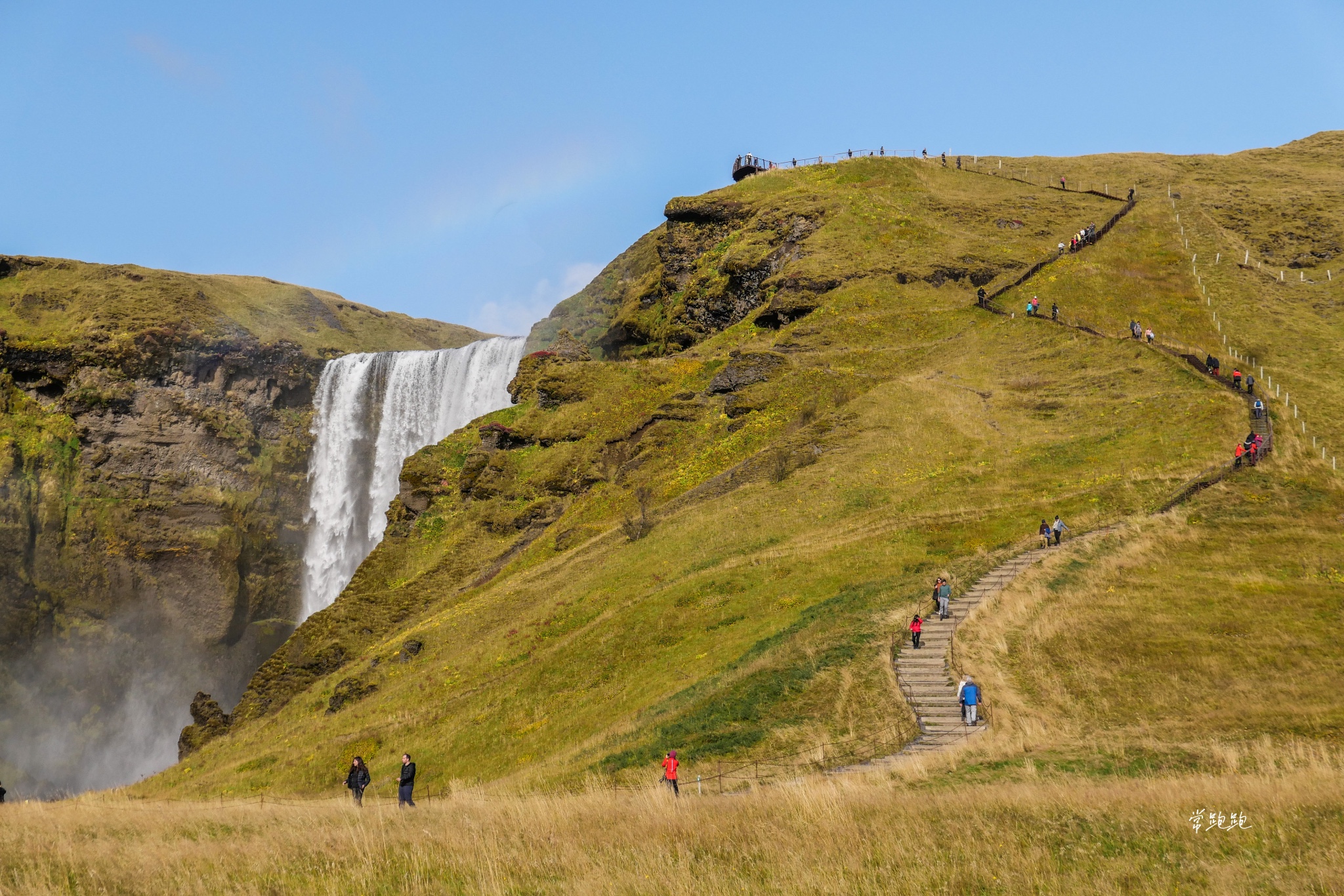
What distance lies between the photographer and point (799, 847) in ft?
38.0

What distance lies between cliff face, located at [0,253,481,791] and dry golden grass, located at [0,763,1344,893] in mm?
66933

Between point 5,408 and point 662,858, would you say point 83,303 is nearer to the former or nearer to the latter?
point 5,408

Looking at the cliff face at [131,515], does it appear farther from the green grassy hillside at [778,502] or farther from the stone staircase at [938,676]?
the stone staircase at [938,676]

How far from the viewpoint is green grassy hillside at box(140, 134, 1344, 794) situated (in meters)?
26.0

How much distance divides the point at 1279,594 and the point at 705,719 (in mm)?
16843

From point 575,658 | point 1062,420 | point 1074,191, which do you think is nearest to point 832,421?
point 1062,420

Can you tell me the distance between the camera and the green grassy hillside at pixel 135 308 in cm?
8519

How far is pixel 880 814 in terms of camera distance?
12.8 meters

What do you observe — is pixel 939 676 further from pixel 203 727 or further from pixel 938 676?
pixel 203 727

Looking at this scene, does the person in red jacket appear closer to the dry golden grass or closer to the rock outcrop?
the dry golden grass

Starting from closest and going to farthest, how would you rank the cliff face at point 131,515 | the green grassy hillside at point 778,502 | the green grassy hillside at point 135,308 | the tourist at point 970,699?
the tourist at point 970,699 → the green grassy hillside at point 778,502 → the cliff face at point 131,515 → the green grassy hillside at point 135,308

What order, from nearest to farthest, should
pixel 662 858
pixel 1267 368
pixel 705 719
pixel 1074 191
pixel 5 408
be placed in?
1. pixel 662 858
2. pixel 705 719
3. pixel 1267 368
4. pixel 5 408
5. pixel 1074 191

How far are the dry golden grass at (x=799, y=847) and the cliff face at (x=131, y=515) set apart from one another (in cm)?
6693

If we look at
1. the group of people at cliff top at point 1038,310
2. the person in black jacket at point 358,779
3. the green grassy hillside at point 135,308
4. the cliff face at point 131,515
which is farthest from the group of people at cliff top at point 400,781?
the green grassy hillside at point 135,308
